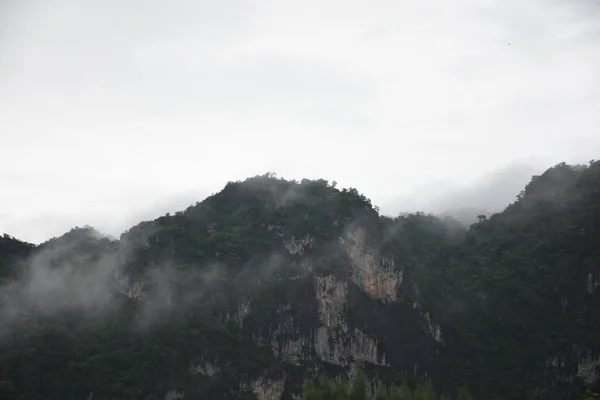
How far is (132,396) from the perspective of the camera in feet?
257

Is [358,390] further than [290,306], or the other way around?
[290,306]

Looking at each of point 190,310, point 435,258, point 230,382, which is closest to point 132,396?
point 230,382

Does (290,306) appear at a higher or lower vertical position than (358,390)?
higher

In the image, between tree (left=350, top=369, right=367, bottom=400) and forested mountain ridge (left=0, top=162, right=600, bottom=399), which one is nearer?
tree (left=350, top=369, right=367, bottom=400)

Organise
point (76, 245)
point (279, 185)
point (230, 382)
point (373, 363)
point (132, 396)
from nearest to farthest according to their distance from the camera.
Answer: point (132, 396) < point (230, 382) < point (373, 363) < point (76, 245) < point (279, 185)

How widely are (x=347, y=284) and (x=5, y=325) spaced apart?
41594 mm

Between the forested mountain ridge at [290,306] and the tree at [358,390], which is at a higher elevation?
the forested mountain ridge at [290,306]

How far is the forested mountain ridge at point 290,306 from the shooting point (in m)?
84.0

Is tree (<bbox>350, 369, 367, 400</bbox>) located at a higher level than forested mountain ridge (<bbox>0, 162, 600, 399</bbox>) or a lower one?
lower

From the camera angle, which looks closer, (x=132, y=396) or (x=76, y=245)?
(x=132, y=396)

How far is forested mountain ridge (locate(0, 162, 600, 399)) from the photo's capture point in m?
84.0

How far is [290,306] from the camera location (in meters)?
94.1

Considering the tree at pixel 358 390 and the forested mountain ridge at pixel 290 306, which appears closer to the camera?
the tree at pixel 358 390

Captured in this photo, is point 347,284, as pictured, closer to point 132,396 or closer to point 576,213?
point 132,396
